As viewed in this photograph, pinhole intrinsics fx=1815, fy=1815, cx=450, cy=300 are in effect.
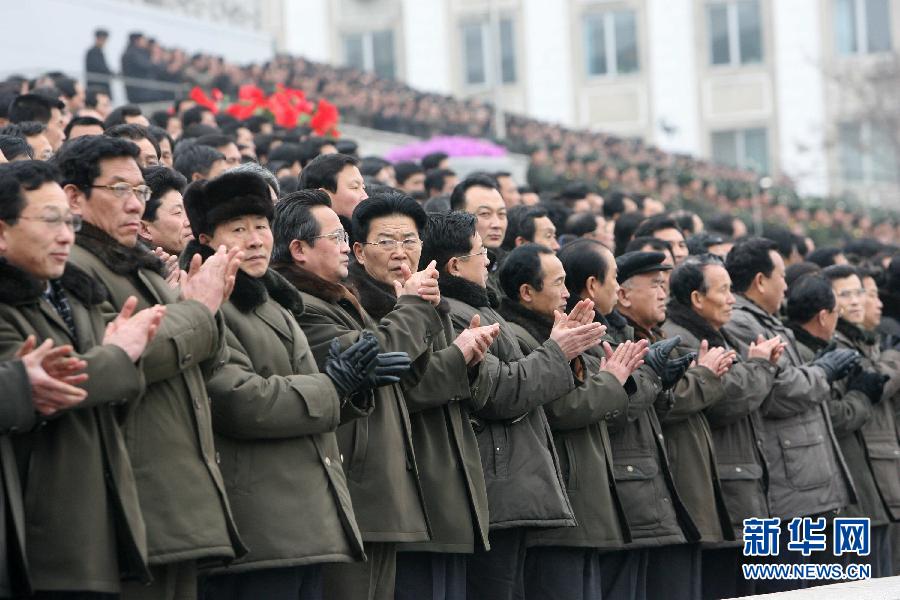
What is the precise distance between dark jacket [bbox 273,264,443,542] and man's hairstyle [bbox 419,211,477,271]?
77cm

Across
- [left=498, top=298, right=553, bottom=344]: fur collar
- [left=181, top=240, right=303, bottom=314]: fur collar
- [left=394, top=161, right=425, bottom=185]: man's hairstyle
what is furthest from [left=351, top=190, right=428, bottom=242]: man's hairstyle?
[left=394, top=161, right=425, bottom=185]: man's hairstyle

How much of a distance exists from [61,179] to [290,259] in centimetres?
132

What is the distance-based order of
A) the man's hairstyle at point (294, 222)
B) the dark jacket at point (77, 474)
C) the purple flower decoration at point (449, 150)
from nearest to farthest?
the dark jacket at point (77, 474) → the man's hairstyle at point (294, 222) → the purple flower decoration at point (449, 150)

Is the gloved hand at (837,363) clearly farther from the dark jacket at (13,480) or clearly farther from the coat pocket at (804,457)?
the dark jacket at (13,480)

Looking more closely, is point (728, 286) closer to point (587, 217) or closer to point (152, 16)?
point (587, 217)

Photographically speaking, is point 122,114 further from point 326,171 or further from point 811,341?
point 811,341

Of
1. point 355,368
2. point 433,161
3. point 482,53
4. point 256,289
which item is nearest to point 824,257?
point 433,161

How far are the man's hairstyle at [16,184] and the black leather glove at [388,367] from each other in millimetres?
1301

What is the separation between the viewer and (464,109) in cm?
2797

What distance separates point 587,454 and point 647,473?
0.39 metres

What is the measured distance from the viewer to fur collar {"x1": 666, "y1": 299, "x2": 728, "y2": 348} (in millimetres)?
8430

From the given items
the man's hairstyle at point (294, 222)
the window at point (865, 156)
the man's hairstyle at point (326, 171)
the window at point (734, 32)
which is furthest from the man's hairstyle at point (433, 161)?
the window at point (734, 32)

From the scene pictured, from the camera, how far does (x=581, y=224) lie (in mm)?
9992

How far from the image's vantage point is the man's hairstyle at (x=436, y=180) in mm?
11094
